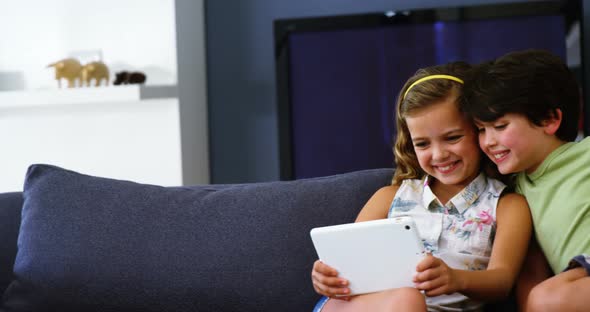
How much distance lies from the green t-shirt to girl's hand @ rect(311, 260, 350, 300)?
0.39 metres

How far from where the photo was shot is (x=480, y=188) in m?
1.79

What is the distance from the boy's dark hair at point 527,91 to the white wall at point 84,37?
2288 mm

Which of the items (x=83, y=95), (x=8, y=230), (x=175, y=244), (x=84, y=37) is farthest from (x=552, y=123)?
(x=84, y=37)

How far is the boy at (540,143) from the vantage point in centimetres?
161

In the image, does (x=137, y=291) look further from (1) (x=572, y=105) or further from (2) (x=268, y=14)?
(2) (x=268, y=14)

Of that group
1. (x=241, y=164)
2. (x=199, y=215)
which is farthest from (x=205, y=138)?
A: (x=199, y=215)

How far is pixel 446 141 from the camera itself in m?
1.74

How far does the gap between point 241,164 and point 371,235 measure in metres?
2.60

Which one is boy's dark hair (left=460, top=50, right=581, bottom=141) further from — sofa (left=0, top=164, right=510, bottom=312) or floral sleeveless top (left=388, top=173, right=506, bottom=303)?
sofa (left=0, top=164, right=510, bottom=312)

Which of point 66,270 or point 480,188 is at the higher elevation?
point 480,188

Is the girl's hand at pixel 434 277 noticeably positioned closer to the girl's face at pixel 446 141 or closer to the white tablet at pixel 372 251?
the white tablet at pixel 372 251

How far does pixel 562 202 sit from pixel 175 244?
2.63ft

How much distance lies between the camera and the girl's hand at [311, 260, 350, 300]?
63.7 inches

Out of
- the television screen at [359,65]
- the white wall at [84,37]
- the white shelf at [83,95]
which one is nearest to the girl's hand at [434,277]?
the television screen at [359,65]
